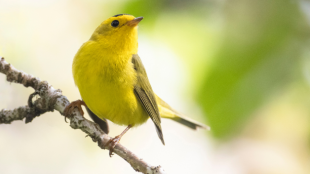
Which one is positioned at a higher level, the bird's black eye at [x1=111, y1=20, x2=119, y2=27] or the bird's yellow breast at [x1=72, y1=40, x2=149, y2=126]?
the bird's black eye at [x1=111, y1=20, x2=119, y2=27]

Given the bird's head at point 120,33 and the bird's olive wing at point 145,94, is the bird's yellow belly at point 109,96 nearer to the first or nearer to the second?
the bird's olive wing at point 145,94

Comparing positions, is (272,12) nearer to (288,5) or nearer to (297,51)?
(288,5)

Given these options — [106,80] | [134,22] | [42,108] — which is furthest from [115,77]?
[42,108]

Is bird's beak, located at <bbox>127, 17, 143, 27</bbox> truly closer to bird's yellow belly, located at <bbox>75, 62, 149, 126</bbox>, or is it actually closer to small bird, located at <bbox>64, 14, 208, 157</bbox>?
small bird, located at <bbox>64, 14, 208, 157</bbox>

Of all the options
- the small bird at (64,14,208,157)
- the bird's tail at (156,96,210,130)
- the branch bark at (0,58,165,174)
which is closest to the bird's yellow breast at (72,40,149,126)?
the small bird at (64,14,208,157)

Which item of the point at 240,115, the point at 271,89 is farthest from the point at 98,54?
the point at 271,89

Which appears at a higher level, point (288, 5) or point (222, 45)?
point (288, 5)

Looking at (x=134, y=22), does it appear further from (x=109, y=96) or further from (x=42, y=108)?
(x=42, y=108)

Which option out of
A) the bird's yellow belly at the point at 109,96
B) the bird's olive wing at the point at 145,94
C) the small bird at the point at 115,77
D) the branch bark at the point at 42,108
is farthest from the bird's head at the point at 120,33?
the branch bark at the point at 42,108
